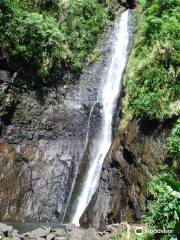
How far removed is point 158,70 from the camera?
579 inches

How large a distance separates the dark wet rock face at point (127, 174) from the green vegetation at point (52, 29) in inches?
246

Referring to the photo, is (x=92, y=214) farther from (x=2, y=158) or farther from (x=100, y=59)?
(x=100, y=59)

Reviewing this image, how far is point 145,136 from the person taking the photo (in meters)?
14.0

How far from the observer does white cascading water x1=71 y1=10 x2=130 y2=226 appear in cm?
1609

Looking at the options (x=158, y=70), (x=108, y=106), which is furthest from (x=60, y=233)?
(x=108, y=106)

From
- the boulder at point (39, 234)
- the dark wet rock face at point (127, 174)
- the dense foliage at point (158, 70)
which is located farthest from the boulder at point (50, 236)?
the dense foliage at point (158, 70)

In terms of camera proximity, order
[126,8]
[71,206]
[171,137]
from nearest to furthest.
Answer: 1. [171,137]
2. [71,206]
3. [126,8]

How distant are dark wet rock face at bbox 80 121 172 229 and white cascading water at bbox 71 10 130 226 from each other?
919mm

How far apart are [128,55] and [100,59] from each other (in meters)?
1.60

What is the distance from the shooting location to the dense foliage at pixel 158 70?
14.0 metres

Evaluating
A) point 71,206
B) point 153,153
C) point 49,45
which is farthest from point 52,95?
point 153,153

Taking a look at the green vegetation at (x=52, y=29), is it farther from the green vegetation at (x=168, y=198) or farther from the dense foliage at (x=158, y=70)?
the green vegetation at (x=168, y=198)

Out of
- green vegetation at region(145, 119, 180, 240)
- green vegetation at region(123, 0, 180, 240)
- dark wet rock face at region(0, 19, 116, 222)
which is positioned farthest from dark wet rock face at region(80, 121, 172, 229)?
dark wet rock face at region(0, 19, 116, 222)

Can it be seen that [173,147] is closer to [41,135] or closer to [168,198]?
[168,198]
